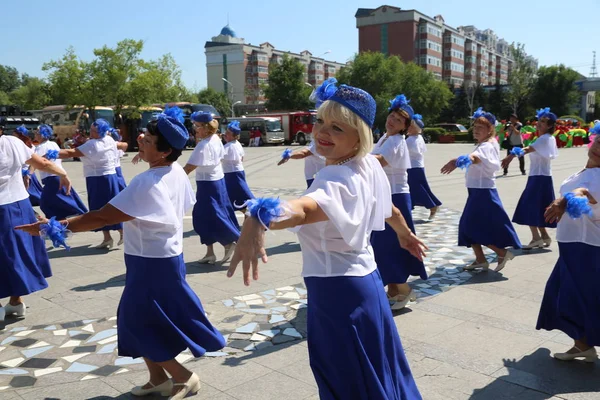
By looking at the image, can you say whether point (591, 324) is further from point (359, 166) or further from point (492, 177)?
point (492, 177)

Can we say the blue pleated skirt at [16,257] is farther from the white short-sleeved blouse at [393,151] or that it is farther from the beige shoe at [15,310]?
the white short-sleeved blouse at [393,151]

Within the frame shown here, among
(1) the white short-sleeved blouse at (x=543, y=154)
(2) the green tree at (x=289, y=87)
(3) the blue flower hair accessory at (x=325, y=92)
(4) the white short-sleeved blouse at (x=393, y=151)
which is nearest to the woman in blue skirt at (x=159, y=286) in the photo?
(3) the blue flower hair accessory at (x=325, y=92)

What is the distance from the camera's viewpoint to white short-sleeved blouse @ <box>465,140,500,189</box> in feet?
20.9

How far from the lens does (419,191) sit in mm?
10367

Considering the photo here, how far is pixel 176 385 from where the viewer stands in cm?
362

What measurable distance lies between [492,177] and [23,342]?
17.6ft

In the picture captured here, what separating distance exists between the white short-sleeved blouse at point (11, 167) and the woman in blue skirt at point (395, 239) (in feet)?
11.1

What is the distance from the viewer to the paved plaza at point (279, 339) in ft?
12.3

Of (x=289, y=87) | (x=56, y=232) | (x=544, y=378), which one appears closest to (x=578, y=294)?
(x=544, y=378)

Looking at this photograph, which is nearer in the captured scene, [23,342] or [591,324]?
[591,324]

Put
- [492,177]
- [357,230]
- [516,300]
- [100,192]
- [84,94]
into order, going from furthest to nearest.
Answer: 1. [84,94]
2. [100,192]
3. [492,177]
4. [516,300]
5. [357,230]

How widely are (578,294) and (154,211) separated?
3.03 meters

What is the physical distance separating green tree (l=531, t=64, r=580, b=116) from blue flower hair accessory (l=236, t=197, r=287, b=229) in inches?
2550

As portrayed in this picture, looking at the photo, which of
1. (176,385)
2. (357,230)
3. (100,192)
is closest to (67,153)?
(100,192)
